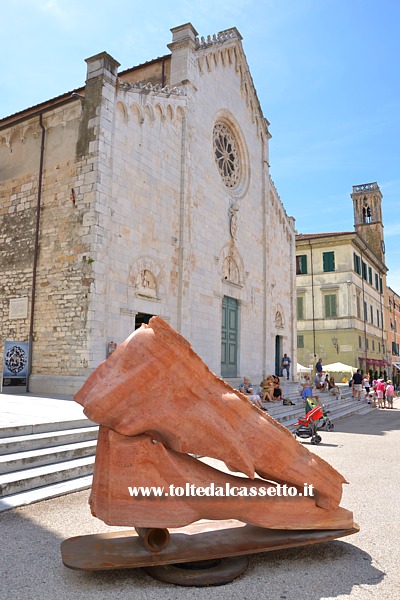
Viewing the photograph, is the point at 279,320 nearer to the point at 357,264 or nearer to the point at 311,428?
the point at 311,428

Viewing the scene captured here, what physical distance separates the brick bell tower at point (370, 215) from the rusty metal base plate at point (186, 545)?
47.0 metres

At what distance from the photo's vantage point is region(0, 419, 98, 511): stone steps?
16.2ft

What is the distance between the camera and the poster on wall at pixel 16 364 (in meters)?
11.8

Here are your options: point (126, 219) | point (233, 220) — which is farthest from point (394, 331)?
point (126, 219)

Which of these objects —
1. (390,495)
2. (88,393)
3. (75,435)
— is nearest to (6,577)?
(88,393)

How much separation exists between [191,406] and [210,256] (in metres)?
13.4

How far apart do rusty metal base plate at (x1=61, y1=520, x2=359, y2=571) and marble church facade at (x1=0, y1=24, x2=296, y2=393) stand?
7962 mm

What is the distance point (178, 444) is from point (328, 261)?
1376 inches

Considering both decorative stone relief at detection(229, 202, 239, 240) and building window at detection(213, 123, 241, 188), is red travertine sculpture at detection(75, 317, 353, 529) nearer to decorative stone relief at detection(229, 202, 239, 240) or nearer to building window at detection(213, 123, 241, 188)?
decorative stone relief at detection(229, 202, 239, 240)

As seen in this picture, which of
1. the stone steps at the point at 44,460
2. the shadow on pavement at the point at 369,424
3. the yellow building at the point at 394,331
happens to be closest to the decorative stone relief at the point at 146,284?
the stone steps at the point at 44,460

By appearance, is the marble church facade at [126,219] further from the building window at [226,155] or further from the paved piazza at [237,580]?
the paved piazza at [237,580]

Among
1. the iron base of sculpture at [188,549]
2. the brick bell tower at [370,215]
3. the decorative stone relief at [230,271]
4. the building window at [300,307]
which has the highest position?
the brick bell tower at [370,215]

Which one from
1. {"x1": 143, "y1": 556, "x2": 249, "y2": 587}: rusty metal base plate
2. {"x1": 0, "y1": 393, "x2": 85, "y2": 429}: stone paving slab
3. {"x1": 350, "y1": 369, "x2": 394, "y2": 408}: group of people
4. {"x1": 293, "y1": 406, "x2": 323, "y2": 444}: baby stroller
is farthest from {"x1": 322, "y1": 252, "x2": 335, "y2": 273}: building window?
{"x1": 143, "y1": 556, "x2": 249, "y2": 587}: rusty metal base plate

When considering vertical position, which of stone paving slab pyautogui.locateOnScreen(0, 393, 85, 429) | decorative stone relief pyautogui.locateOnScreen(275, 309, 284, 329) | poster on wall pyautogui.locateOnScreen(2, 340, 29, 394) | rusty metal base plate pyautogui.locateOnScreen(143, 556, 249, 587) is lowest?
rusty metal base plate pyautogui.locateOnScreen(143, 556, 249, 587)
